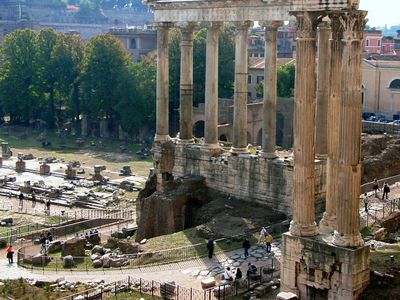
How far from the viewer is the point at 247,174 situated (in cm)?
3369

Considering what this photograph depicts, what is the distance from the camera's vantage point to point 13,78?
79.5m

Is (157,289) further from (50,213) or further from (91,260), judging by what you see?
(50,213)

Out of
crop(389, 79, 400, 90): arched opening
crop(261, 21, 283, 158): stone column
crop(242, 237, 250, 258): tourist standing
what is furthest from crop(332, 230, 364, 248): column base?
crop(389, 79, 400, 90): arched opening

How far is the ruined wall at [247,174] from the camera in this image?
104ft

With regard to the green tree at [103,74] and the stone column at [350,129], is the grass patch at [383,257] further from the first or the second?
the green tree at [103,74]

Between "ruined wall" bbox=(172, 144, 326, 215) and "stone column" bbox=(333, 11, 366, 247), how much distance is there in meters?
9.50

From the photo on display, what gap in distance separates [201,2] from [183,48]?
112 inches

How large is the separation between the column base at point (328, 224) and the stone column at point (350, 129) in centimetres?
173

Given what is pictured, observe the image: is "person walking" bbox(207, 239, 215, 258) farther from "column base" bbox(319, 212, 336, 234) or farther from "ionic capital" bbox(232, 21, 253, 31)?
"ionic capital" bbox(232, 21, 253, 31)

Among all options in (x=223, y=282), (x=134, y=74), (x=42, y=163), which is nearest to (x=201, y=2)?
(x=223, y=282)

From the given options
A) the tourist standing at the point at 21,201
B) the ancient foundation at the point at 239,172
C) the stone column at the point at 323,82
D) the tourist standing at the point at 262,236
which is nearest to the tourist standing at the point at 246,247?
the tourist standing at the point at 262,236

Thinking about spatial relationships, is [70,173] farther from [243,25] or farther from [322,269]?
[322,269]

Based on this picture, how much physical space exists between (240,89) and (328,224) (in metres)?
12.6

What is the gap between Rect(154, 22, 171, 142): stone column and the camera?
3703 centimetres
